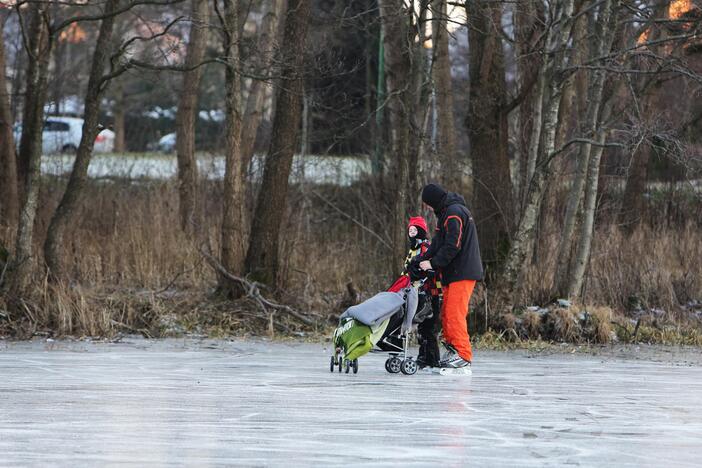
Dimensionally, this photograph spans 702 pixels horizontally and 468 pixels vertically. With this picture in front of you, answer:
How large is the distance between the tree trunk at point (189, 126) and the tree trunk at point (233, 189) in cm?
435

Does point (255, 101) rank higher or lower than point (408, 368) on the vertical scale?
higher

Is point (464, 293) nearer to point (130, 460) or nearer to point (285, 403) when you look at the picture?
point (285, 403)

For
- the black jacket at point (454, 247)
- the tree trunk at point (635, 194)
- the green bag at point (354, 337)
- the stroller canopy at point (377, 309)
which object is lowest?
the green bag at point (354, 337)

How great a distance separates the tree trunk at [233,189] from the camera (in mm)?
19234

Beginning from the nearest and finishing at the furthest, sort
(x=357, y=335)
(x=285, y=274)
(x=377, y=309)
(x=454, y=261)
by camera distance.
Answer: (x=377, y=309) < (x=357, y=335) < (x=454, y=261) < (x=285, y=274)

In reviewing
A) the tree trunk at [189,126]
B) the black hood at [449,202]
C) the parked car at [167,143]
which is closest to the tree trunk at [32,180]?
the tree trunk at [189,126]

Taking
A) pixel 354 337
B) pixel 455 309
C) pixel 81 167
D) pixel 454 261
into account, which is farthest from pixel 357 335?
Answer: pixel 81 167

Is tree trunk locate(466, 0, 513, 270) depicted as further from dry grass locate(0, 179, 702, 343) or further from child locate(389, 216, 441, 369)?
child locate(389, 216, 441, 369)

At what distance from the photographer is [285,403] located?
10789 mm

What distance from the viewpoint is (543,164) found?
57.4ft

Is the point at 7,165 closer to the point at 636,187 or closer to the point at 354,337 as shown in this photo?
the point at 354,337

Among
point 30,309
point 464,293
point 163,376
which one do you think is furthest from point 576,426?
point 30,309

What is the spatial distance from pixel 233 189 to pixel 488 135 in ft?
15.0

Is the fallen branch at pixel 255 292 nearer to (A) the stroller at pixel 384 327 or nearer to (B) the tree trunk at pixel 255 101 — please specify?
(B) the tree trunk at pixel 255 101
